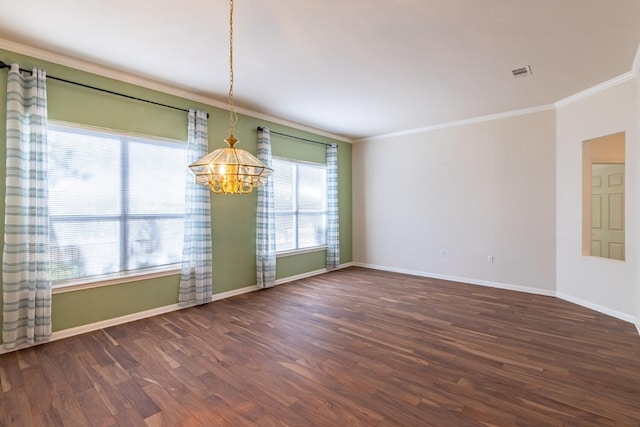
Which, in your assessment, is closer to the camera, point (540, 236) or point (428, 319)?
point (428, 319)

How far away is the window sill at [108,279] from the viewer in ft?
10.2

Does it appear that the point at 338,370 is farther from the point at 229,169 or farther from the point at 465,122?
the point at 465,122

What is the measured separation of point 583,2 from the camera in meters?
2.20

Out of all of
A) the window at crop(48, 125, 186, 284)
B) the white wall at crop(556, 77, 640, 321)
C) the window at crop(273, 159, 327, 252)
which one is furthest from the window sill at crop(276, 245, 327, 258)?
the white wall at crop(556, 77, 640, 321)

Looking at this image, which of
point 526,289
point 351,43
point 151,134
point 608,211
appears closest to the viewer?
point 351,43

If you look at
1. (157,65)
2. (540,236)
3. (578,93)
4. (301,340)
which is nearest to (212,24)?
(157,65)

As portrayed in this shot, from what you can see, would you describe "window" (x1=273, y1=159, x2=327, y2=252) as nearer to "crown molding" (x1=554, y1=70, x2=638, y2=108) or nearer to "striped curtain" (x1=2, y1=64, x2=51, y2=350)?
"striped curtain" (x1=2, y1=64, x2=51, y2=350)

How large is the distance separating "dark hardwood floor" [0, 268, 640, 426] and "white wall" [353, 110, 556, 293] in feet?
3.64

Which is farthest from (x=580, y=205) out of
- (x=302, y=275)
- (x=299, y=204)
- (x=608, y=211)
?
(x=302, y=275)

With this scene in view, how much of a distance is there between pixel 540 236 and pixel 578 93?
1995 millimetres

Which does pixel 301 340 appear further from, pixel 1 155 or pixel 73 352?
pixel 1 155

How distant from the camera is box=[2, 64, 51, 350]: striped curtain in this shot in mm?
2760

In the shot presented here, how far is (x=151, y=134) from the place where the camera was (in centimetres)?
371

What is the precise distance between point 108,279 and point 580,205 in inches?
232
